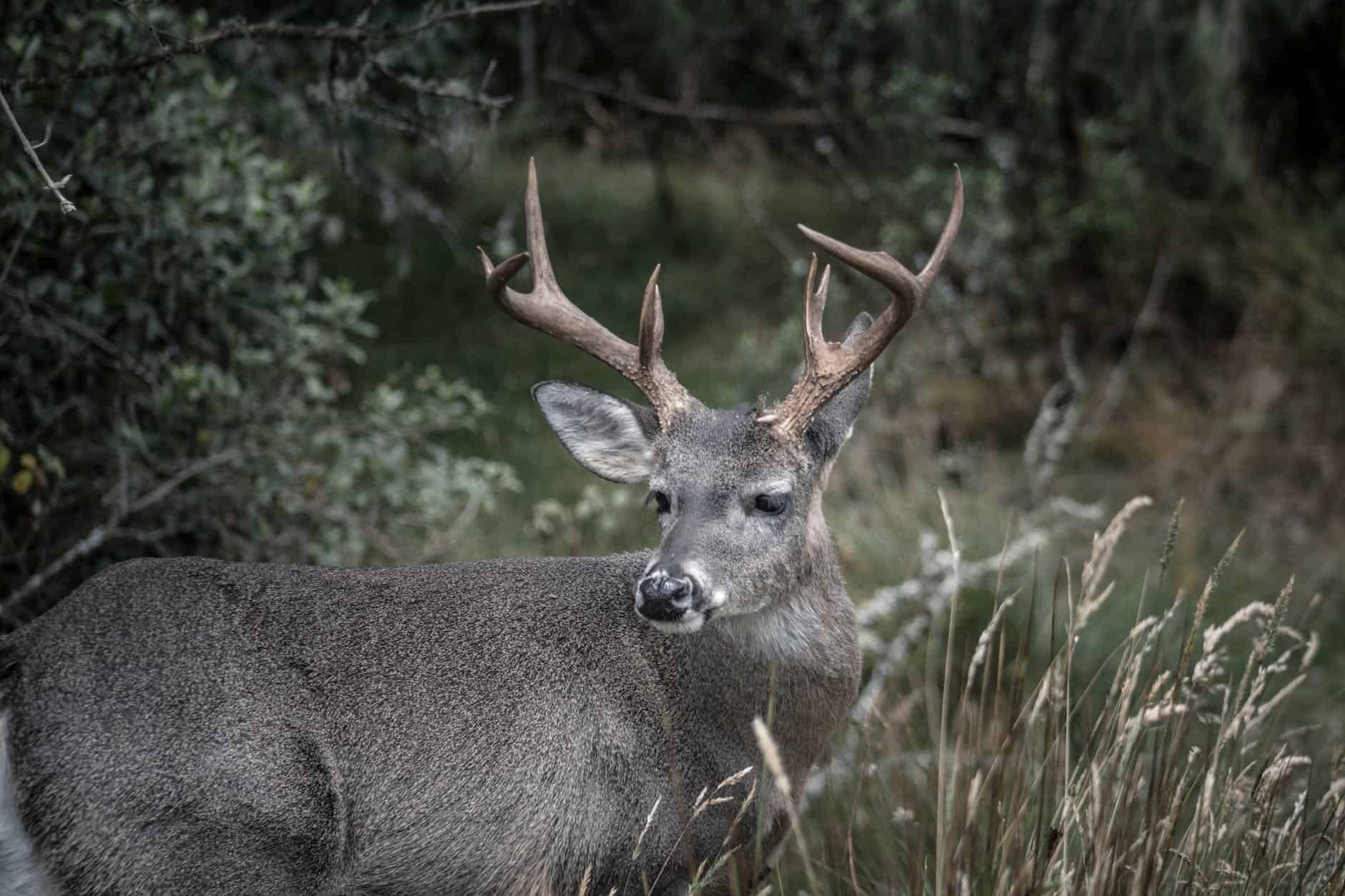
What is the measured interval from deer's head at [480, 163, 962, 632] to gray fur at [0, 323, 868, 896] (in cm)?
1

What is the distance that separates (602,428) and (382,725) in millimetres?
1155

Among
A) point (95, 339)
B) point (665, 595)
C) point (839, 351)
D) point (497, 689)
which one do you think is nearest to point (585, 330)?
point (839, 351)

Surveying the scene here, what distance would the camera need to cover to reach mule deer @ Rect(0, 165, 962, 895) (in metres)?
3.18

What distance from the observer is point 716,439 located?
3.85 metres

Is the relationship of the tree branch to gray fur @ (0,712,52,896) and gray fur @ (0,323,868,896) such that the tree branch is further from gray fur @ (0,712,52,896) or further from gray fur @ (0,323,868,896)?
gray fur @ (0,712,52,896)


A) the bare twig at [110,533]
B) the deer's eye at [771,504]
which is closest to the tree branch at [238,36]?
the bare twig at [110,533]

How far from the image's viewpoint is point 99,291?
186 inches

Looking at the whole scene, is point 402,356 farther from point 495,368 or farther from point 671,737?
point 671,737

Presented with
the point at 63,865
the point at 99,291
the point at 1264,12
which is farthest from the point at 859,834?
the point at 1264,12

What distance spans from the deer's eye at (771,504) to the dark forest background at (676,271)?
1.61 metres

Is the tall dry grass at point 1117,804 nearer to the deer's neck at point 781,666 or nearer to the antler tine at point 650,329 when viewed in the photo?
the deer's neck at point 781,666

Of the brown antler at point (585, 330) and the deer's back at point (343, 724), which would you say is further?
the brown antler at point (585, 330)

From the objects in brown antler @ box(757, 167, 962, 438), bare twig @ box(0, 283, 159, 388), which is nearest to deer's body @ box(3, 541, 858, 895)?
brown antler @ box(757, 167, 962, 438)

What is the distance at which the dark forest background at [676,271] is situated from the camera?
4828mm
